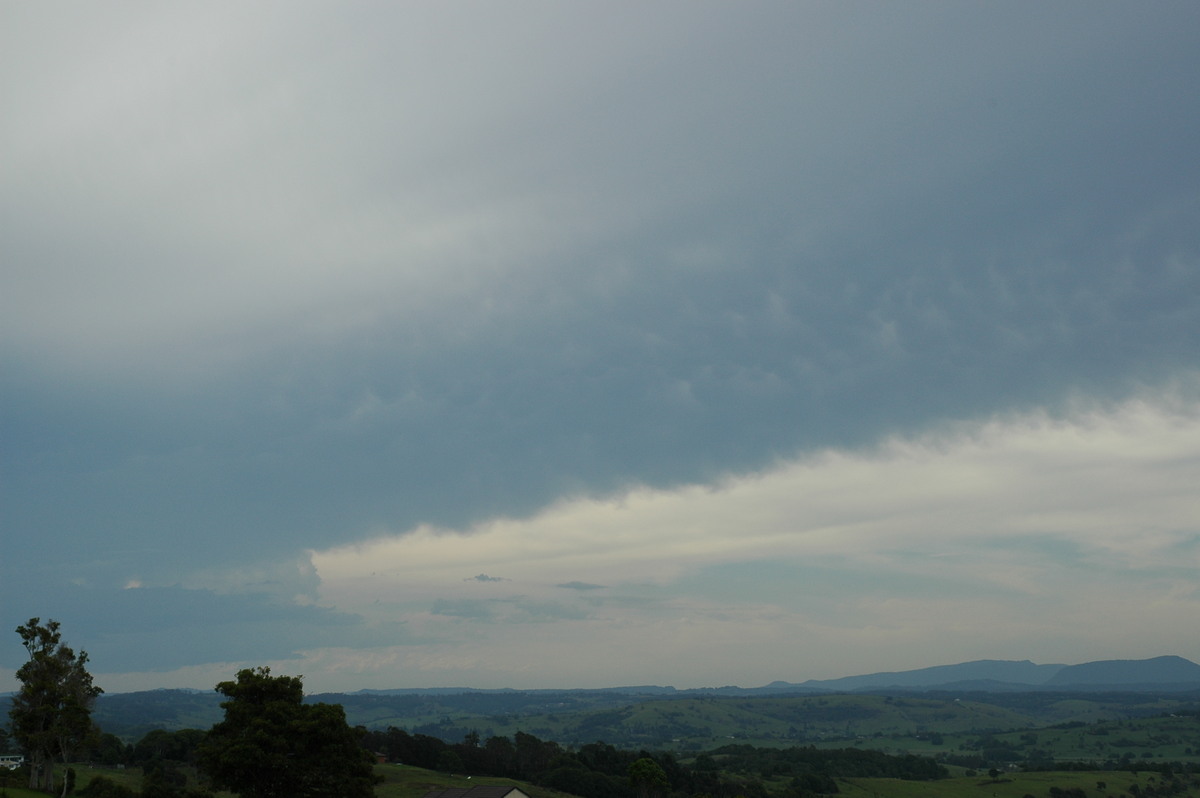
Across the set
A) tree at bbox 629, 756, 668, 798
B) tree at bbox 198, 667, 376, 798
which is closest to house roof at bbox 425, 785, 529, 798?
tree at bbox 198, 667, 376, 798

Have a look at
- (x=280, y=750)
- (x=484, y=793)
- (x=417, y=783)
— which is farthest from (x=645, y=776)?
(x=280, y=750)

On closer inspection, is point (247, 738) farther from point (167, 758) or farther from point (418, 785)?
point (167, 758)

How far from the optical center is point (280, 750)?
66875mm

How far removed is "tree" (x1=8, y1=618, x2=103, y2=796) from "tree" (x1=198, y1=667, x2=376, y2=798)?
59.5 ft

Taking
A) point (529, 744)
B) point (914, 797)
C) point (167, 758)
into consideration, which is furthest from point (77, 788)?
point (914, 797)

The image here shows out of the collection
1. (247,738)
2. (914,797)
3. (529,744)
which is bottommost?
(914,797)

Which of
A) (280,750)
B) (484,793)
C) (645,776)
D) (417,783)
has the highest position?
(280,750)

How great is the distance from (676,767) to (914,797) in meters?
57.2

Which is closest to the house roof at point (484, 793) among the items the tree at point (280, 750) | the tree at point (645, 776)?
the tree at point (280, 750)

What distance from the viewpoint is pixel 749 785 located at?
→ 18150 centimetres

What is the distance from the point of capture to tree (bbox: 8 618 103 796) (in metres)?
78.4

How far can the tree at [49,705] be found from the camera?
78.4m

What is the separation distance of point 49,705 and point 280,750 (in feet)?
89.5

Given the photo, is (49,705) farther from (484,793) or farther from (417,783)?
(417,783)
